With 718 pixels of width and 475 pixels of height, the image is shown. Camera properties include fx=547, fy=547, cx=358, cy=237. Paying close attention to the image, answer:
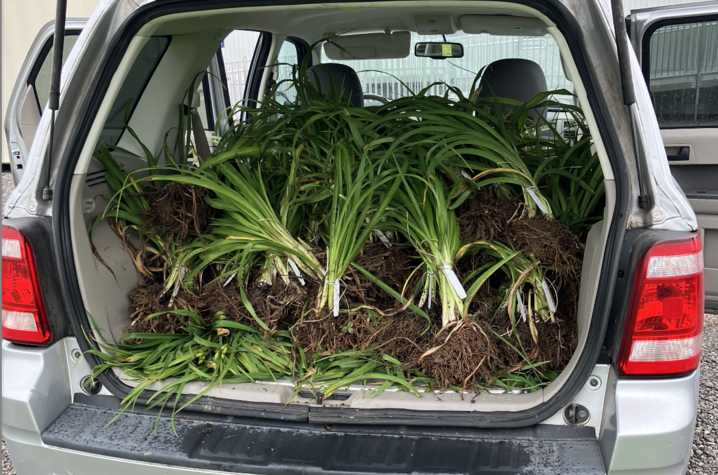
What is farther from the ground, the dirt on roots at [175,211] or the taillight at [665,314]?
the dirt on roots at [175,211]

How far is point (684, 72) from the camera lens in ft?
9.96

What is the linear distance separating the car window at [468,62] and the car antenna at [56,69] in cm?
188

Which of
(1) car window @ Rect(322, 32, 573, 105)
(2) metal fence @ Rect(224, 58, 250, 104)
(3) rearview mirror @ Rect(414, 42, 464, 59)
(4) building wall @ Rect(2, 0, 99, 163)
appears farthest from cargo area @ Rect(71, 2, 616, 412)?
(4) building wall @ Rect(2, 0, 99, 163)

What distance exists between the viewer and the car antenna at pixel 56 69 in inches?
58.6

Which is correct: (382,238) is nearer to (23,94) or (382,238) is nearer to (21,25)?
(23,94)

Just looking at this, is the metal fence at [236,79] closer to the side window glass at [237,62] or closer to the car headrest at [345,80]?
the side window glass at [237,62]

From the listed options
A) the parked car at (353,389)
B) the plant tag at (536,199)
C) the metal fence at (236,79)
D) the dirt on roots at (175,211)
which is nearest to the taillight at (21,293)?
the parked car at (353,389)

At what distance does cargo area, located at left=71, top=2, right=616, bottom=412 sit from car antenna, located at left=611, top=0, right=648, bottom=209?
0.09 metres

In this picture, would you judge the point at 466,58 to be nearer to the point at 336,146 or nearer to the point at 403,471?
the point at 336,146

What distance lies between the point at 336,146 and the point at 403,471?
3.90 ft

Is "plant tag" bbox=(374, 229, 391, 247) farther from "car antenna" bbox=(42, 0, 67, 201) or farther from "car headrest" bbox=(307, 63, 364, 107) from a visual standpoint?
"car headrest" bbox=(307, 63, 364, 107)

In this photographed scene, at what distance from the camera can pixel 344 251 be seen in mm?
1872

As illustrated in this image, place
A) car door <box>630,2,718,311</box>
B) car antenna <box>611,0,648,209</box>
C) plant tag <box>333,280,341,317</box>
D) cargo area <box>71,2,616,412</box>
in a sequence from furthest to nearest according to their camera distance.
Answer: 1. car door <box>630,2,718,311</box>
2. plant tag <box>333,280,341,317</box>
3. cargo area <box>71,2,616,412</box>
4. car antenna <box>611,0,648,209</box>

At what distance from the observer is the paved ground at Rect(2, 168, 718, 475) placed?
2303 millimetres
